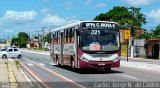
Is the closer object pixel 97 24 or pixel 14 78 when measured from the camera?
pixel 14 78

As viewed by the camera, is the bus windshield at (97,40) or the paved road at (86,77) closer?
the paved road at (86,77)

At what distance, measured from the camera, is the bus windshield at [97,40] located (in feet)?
91.1

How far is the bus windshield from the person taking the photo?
91.1 ft

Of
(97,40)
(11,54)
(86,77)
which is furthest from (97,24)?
(11,54)

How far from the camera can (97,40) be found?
27.7m

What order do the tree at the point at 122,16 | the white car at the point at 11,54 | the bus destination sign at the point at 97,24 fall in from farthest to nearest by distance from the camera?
the tree at the point at 122,16 → the white car at the point at 11,54 → the bus destination sign at the point at 97,24

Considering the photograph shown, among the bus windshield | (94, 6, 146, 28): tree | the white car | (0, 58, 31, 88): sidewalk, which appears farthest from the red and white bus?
(94, 6, 146, 28): tree

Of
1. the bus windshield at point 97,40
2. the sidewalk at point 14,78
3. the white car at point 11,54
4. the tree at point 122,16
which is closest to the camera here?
the sidewalk at point 14,78

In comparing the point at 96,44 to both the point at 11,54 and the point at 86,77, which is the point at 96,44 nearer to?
the point at 86,77

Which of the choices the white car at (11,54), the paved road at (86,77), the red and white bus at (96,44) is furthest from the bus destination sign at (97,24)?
the white car at (11,54)

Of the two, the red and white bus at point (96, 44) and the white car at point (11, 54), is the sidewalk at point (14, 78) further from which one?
the white car at point (11, 54)

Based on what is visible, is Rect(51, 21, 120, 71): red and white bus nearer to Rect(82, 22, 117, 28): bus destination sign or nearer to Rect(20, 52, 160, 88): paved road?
Rect(82, 22, 117, 28): bus destination sign

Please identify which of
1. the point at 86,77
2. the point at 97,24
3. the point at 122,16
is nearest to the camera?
the point at 86,77

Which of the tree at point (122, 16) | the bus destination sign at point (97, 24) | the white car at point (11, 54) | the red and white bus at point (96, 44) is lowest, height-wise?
the white car at point (11, 54)
